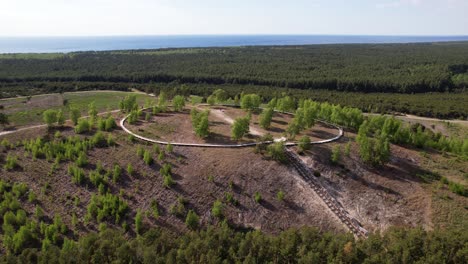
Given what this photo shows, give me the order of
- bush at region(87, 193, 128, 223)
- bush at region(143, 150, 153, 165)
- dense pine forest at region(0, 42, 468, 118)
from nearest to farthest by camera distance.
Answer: bush at region(87, 193, 128, 223) → bush at region(143, 150, 153, 165) → dense pine forest at region(0, 42, 468, 118)

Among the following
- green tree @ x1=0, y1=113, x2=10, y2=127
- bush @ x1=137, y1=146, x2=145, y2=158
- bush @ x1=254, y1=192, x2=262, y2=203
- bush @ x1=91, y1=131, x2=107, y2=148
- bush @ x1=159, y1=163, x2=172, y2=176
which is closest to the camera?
bush @ x1=254, y1=192, x2=262, y2=203

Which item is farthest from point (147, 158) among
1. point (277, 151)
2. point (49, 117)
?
point (49, 117)

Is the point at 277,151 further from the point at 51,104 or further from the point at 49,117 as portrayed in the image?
the point at 51,104

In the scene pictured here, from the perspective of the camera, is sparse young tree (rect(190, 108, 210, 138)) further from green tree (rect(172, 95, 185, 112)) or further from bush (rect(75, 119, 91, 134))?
bush (rect(75, 119, 91, 134))

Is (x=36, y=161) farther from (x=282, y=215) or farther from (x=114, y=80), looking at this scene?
(x=114, y=80)

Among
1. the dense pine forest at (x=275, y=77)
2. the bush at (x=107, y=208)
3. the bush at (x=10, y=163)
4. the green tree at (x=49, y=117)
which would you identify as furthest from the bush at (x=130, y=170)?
the dense pine forest at (x=275, y=77)

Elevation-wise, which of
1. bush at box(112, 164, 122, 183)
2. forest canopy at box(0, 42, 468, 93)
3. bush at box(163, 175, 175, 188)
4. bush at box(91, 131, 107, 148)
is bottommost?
bush at box(163, 175, 175, 188)

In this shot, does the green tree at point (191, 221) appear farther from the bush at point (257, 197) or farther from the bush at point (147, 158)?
the bush at point (147, 158)

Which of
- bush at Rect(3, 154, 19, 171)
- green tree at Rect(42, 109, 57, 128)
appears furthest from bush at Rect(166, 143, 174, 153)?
green tree at Rect(42, 109, 57, 128)
